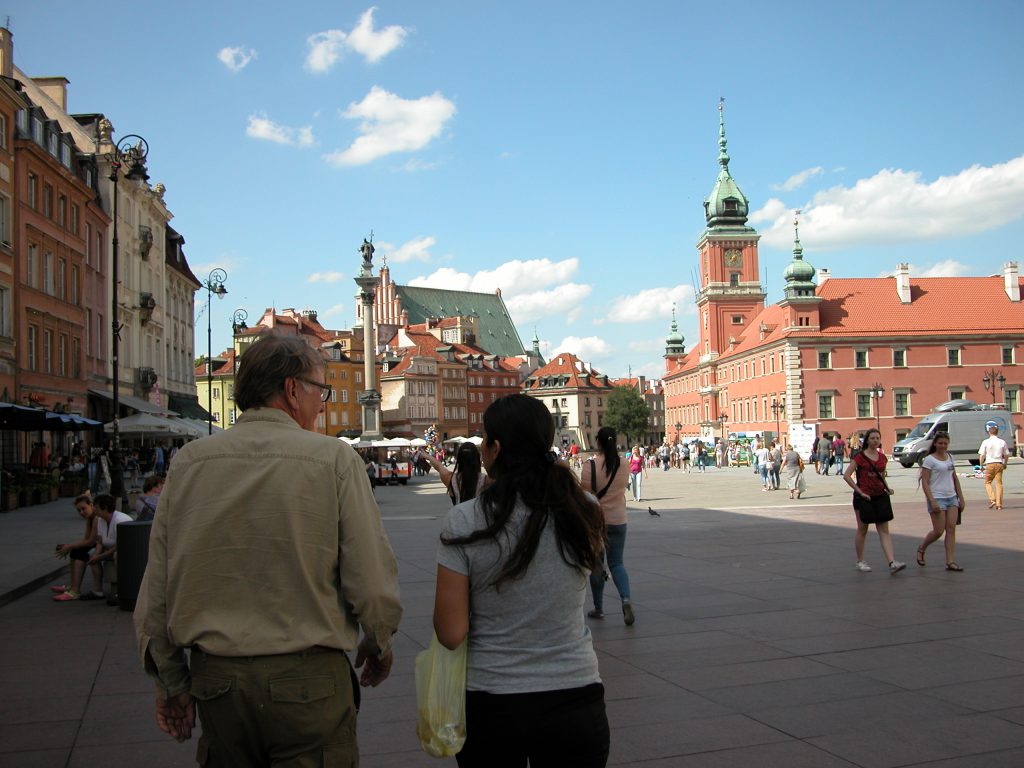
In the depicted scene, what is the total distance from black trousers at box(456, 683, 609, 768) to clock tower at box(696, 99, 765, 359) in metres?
108

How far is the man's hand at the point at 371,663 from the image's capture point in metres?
3.29

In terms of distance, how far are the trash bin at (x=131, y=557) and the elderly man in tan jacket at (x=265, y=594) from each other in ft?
27.1

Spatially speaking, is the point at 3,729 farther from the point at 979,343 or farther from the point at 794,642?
the point at 979,343

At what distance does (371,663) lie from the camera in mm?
3348

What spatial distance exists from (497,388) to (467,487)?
13281cm

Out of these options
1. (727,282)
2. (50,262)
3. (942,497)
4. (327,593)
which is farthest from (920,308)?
(327,593)

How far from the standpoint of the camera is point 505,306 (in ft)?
579

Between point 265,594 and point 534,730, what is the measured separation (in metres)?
0.93

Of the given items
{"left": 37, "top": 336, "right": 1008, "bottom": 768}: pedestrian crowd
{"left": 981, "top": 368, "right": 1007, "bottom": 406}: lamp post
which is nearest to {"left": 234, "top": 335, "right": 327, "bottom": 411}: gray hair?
{"left": 37, "top": 336, "right": 1008, "bottom": 768}: pedestrian crowd

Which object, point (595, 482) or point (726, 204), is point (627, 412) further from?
point (595, 482)

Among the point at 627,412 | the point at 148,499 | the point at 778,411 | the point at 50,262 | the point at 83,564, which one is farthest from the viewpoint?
the point at 627,412

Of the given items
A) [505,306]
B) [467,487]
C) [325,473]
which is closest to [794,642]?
[467,487]

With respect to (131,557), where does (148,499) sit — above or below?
above

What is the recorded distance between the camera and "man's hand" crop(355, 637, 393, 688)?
10.8 feet
